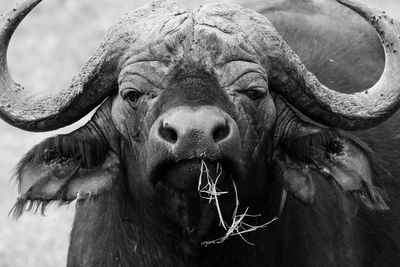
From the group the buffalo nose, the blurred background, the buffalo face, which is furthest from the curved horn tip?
the blurred background

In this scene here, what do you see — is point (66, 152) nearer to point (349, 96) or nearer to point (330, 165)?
point (330, 165)

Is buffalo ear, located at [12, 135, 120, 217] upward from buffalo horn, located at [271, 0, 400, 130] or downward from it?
downward

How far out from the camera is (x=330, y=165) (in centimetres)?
687

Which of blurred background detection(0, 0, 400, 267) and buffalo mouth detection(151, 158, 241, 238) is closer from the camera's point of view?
buffalo mouth detection(151, 158, 241, 238)

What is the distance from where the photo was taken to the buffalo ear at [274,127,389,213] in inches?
269

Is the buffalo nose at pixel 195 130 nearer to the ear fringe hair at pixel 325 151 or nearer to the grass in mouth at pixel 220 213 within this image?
the grass in mouth at pixel 220 213

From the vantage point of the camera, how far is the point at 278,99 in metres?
6.85

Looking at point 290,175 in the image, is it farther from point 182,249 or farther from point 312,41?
point 312,41

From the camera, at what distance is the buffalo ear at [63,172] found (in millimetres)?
6719

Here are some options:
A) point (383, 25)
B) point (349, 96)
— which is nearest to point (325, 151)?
point (349, 96)

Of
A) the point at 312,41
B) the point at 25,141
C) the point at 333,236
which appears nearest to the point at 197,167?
the point at 333,236

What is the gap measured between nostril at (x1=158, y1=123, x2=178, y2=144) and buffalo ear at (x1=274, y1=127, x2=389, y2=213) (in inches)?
46.3

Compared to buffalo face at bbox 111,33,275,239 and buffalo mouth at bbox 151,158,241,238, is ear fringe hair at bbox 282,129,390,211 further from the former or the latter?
buffalo mouth at bbox 151,158,241,238

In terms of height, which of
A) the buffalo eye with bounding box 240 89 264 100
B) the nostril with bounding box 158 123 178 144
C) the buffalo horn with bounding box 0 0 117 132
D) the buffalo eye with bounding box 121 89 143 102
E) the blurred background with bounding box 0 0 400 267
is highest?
the nostril with bounding box 158 123 178 144
